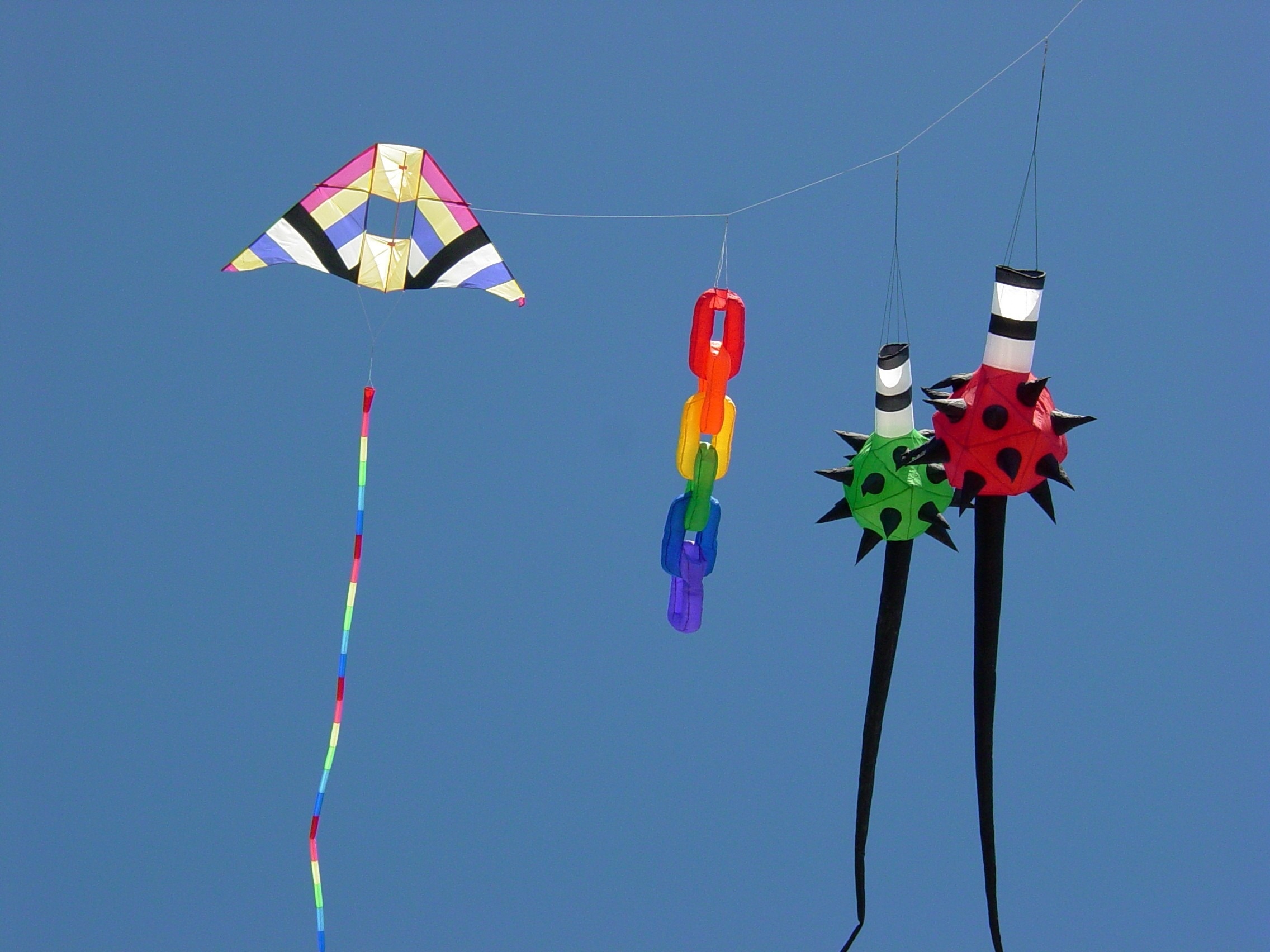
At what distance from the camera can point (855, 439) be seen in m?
5.04

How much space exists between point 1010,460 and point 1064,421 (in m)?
0.19

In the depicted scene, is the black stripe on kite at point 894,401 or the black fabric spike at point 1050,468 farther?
the black stripe on kite at point 894,401

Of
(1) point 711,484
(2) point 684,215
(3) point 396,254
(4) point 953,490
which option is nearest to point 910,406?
(4) point 953,490

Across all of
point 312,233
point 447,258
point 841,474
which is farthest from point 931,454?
point 312,233

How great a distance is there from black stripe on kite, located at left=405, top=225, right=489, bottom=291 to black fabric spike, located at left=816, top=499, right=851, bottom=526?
123cm

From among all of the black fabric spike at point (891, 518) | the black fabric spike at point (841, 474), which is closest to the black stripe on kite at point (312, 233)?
the black fabric spike at point (841, 474)

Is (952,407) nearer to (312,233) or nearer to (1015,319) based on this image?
(1015,319)

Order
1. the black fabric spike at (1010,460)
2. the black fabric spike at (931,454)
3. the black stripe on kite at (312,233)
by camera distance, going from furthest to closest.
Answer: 1. the black stripe on kite at (312,233)
2. the black fabric spike at (931,454)
3. the black fabric spike at (1010,460)

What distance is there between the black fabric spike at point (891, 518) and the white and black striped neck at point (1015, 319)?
474 mm

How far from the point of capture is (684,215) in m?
5.46

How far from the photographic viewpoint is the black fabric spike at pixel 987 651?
4715 millimetres

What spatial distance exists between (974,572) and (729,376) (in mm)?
848

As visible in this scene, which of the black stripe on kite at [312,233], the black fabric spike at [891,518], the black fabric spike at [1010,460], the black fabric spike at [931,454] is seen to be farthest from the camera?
the black stripe on kite at [312,233]

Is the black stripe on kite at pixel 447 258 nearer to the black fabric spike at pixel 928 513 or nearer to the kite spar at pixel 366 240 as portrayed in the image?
the kite spar at pixel 366 240
